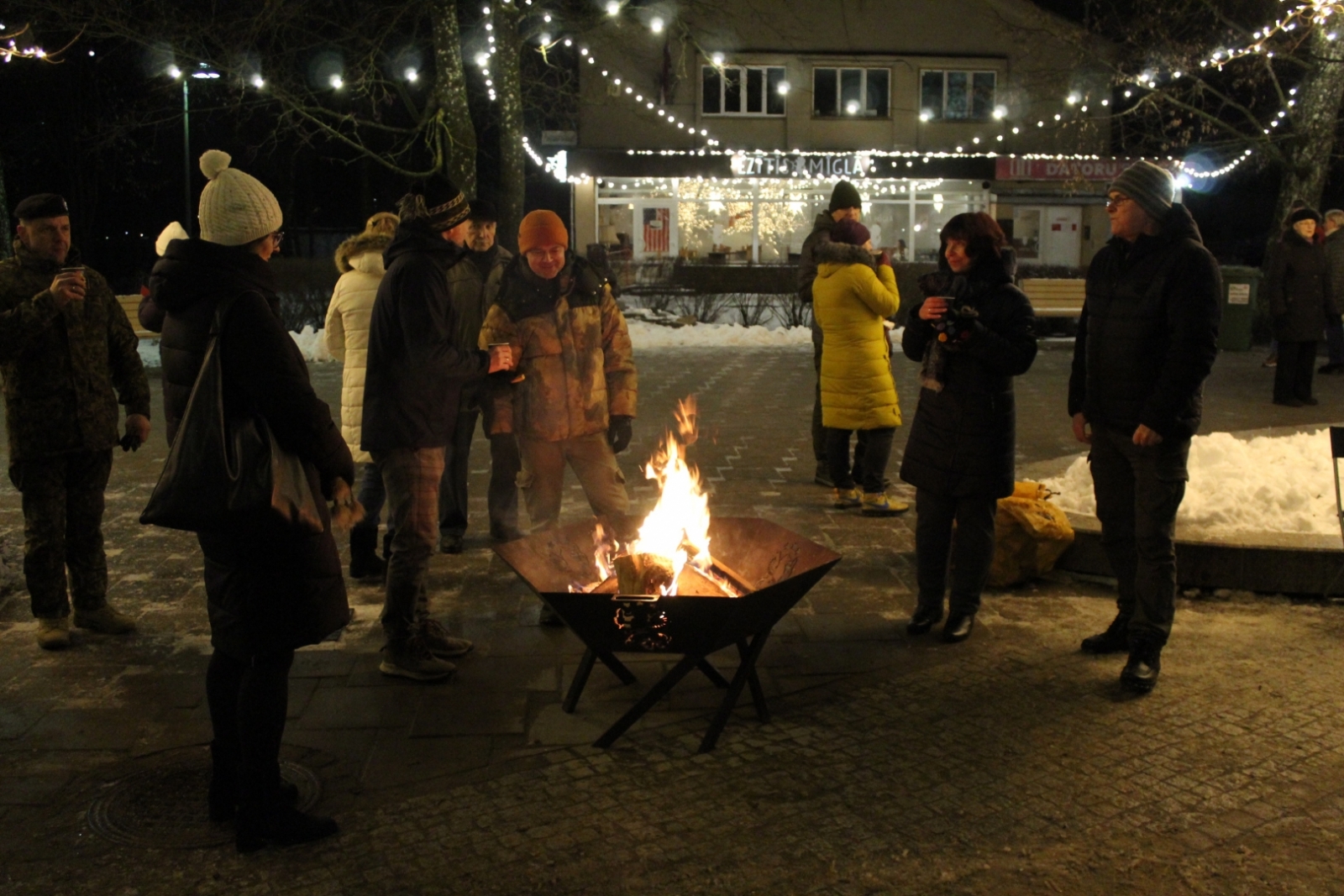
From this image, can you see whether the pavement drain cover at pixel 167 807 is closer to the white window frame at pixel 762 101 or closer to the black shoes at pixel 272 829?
the black shoes at pixel 272 829

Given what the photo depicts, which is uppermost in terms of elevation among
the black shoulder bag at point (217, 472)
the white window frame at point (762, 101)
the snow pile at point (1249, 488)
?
the white window frame at point (762, 101)

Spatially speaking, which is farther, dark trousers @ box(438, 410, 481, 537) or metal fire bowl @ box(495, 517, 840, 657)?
dark trousers @ box(438, 410, 481, 537)

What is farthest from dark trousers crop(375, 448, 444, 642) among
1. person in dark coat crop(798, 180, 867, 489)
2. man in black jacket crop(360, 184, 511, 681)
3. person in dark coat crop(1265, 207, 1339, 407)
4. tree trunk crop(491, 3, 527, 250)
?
tree trunk crop(491, 3, 527, 250)

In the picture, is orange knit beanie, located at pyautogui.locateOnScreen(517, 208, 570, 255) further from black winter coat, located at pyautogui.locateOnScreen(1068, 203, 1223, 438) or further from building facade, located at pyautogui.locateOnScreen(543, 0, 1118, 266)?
building facade, located at pyautogui.locateOnScreen(543, 0, 1118, 266)

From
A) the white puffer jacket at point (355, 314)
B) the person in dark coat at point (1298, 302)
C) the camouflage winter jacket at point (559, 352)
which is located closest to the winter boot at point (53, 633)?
the white puffer jacket at point (355, 314)

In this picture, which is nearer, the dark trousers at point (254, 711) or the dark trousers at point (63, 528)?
the dark trousers at point (254, 711)

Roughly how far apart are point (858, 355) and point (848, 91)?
28.0 metres

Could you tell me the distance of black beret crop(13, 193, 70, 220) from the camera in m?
5.35

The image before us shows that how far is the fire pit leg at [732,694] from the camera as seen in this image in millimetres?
4395

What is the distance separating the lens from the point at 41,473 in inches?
215

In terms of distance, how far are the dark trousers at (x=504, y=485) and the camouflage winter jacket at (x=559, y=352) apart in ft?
3.07

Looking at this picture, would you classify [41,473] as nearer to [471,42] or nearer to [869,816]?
[869,816]

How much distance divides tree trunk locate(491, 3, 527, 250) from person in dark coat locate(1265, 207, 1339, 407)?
1162 cm

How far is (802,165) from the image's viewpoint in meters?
33.0
